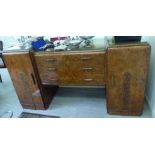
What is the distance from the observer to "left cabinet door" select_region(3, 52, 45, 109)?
5.89ft

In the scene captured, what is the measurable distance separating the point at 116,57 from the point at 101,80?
0.35m

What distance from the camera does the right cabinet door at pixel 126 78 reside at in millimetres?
1477

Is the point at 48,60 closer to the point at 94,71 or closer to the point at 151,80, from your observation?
the point at 94,71

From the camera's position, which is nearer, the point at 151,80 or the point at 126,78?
the point at 126,78

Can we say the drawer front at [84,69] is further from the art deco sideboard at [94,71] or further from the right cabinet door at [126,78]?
the right cabinet door at [126,78]

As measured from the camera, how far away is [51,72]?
1876 mm

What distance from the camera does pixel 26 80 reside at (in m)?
1.94

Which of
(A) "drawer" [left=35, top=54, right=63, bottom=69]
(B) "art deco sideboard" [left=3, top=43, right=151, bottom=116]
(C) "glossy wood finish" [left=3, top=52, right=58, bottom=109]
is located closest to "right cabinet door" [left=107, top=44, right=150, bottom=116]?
(B) "art deco sideboard" [left=3, top=43, right=151, bottom=116]

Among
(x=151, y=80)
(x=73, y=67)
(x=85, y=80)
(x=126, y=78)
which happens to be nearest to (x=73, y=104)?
(x=85, y=80)

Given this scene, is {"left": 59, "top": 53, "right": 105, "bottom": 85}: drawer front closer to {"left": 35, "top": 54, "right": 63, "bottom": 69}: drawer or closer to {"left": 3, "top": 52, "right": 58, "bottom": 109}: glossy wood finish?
{"left": 35, "top": 54, "right": 63, "bottom": 69}: drawer

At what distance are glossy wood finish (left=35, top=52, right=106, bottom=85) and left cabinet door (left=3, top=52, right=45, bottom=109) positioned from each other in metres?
0.12

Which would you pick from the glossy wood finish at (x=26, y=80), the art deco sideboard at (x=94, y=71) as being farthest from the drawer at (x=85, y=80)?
the glossy wood finish at (x=26, y=80)

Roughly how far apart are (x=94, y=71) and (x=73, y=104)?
65 cm

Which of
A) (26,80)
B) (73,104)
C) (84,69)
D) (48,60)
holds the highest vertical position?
(48,60)
